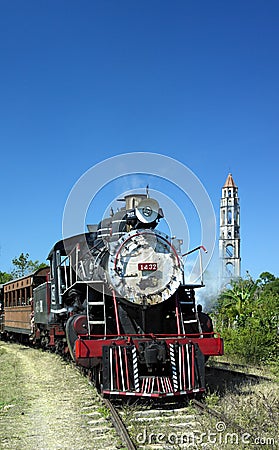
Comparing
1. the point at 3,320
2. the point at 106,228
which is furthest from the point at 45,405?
the point at 3,320

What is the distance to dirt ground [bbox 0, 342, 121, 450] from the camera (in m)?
7.74

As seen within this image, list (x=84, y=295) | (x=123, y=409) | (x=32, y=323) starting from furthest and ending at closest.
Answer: (x=32, y=323) < (x=84, y=295) < (x=123, y=409)

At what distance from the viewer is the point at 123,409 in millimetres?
9703

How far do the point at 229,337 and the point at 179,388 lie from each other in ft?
28.2

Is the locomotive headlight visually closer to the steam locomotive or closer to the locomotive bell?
the steam locomotive

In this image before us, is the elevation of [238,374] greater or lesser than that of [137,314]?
lesser

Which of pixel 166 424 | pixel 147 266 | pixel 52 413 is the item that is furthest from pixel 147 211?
pixel 166 424

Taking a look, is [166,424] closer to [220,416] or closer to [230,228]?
[220,416]

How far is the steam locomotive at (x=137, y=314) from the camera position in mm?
10172

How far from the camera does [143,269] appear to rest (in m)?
11.1

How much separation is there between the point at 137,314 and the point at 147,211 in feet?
6.67

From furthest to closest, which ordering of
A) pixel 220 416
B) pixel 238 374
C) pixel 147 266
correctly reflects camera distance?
pixel 238 374 → pixel 147 266 → pixel 220 416

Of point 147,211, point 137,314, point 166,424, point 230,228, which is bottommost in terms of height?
point 166,424

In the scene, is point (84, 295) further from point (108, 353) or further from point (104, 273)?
point (108, 353)
